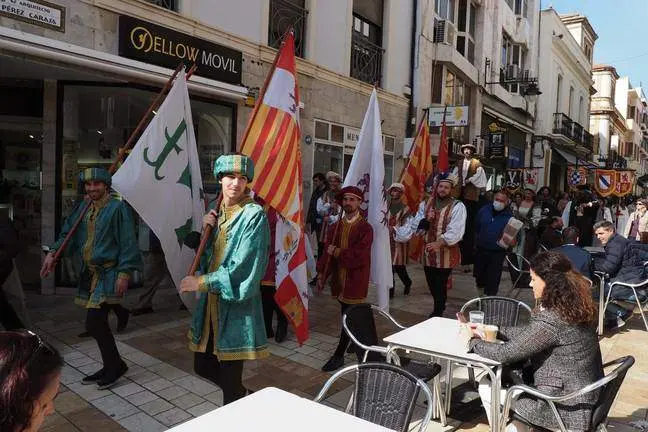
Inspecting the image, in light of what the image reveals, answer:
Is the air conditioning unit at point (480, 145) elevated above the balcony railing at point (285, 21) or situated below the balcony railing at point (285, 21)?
below

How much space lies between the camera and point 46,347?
55.4 inches

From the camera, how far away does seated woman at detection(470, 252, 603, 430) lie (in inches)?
111

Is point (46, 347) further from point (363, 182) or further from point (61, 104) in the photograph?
point (61, 104)

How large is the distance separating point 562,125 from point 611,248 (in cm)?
2386

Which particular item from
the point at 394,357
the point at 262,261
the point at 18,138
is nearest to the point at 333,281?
the point at 394,357

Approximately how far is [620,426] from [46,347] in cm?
405

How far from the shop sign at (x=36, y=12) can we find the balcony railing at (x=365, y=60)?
269 inches

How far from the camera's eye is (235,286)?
2.96 m

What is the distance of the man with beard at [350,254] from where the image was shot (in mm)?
4625

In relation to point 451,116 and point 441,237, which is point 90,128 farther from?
point 451,116

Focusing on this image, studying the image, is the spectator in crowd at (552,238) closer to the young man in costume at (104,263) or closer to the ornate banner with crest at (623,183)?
the young man in costume at (104,263)

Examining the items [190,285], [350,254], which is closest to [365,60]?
[350,254]

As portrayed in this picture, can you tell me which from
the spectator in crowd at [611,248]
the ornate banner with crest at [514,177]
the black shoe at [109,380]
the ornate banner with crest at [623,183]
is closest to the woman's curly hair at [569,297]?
the black shoe at [109,380]

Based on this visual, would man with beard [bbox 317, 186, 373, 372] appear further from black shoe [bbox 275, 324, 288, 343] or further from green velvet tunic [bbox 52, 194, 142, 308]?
green velvet tunic [bbox 52, 194, 142, 308]
